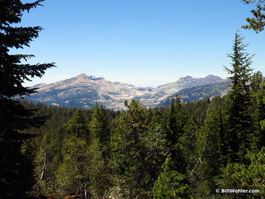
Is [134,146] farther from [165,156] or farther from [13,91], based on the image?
[13,91]

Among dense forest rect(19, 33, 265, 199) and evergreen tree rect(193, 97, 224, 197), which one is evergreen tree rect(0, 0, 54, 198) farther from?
evergreen tree rect(193, 97, 224, 197)

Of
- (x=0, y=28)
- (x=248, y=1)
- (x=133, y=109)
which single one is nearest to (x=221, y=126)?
(x=133, y=109)

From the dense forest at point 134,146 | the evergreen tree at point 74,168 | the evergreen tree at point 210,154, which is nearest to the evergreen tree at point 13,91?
the dense forest at point 134,146

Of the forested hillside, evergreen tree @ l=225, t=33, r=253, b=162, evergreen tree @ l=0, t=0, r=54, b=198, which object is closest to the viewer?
evergreen tree @ l=0, t=0, r=54, b=198

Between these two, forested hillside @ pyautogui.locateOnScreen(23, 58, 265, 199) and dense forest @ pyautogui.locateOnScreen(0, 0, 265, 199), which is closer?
dense forest @ pyautogui.locateOnScreen(0, 0, 265, 199)

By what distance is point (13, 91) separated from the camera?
31.9ft

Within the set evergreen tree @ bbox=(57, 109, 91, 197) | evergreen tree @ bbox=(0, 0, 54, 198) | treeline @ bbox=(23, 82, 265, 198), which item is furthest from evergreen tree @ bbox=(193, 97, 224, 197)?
evergreen tree @ bbox=(0, 0, 54, 198)

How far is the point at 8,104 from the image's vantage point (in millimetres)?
9445

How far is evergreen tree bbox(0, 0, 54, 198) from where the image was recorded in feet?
27.9

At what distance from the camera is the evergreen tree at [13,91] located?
8.52 metres

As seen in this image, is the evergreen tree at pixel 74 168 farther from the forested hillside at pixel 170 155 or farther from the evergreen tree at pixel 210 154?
the evergreen tree at pixel 210 154

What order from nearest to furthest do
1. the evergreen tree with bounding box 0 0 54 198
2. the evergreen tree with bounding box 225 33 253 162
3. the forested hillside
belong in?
the evergreen tree with bounding box 0 0 54 198 → the forested hillside → the evergreen tree with bounding box 225 33 253 162

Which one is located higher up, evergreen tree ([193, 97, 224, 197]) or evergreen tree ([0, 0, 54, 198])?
evergreen tree ([0, 0, 54, 198])

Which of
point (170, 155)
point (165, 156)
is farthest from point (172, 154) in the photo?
point (165, 156)
